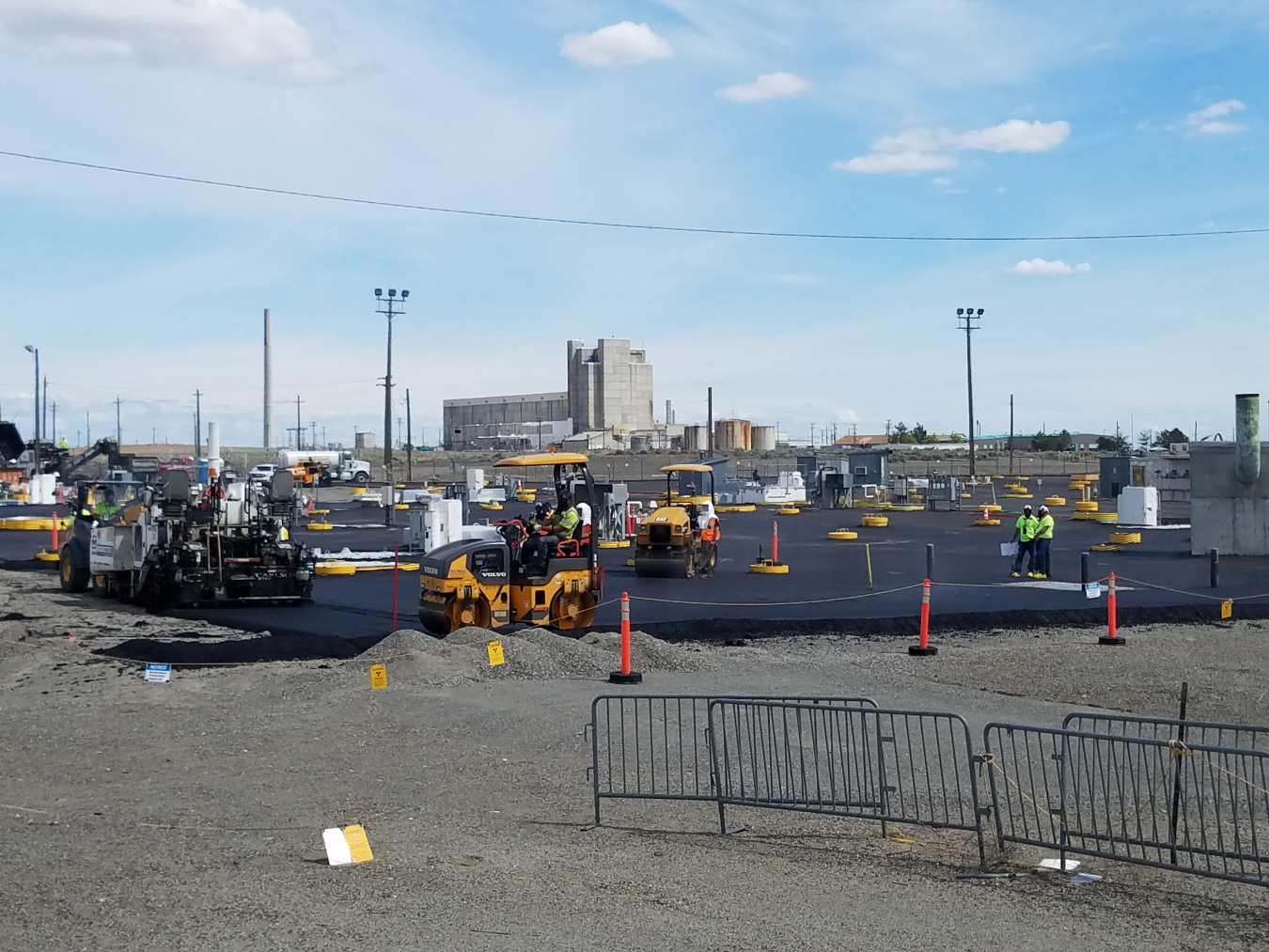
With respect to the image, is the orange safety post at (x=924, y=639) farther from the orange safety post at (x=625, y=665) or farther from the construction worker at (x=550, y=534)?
the construction worker at (x=550, y=534)

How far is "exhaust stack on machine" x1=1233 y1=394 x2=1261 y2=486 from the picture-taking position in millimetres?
28953

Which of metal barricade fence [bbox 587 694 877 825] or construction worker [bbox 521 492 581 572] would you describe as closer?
metal barricade fence [bbox 587 694 877 825]

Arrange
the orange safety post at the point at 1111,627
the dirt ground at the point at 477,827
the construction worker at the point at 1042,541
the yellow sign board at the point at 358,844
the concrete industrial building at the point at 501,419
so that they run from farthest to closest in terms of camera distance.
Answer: the concrete industrial building at the point at 501,419 → the construction worker at the point at 1042,541 → the orange safety post at the point at 1111,627 → the yellow sign board at the point at 358,844 → the dirt ground at the point at 477,827

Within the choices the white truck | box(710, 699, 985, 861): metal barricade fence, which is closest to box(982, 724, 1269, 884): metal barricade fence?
box(710, 699, 985, 861): metal barricade fence

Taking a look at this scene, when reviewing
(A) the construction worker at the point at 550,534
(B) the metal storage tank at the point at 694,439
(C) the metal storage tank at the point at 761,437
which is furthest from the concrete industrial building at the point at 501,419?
(A) the construction worker at the point at 550,534

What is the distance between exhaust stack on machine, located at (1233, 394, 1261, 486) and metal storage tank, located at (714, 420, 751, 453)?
91.2m

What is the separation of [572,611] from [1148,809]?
10.1m

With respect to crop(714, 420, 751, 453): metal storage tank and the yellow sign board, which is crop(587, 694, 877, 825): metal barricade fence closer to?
the yellow sign board

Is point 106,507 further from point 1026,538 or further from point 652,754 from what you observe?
point 652,754

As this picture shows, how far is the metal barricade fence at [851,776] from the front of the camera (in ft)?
25.3

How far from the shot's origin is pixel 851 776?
Answer: 8.93 metres

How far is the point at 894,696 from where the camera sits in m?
13.0

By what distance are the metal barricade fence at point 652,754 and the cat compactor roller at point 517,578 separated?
495cm

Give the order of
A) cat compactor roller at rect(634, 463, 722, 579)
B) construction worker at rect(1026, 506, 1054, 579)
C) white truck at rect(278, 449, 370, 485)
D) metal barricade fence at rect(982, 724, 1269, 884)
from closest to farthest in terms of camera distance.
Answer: metal barricade fence at rect(982, 724, 1269, 884) → construction worker at rect(1026, 506, 1054, 579) → cat compactor roller at rect(634, 463, 722, 579) → white truck at rect(278, 449, 370, 485)
